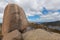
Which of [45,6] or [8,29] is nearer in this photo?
[8,29]

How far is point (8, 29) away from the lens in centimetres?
206

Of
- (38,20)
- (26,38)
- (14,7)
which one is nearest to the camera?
(26,38)

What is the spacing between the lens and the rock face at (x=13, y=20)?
6.84ft

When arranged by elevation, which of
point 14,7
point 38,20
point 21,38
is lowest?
point 38,20

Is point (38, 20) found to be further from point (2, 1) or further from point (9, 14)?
point (9, 14)

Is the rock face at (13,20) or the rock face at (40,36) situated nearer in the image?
the rock face at (40,36)

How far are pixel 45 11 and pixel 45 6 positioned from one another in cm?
11

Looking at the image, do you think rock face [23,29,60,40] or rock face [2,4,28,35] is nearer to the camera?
rock face [23,29,60,40]

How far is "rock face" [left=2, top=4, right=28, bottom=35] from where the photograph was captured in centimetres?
209

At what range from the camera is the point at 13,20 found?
6.97 feet

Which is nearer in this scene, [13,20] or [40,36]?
[40,36]

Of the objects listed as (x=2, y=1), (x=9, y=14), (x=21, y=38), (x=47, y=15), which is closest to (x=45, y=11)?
(x=47, y=15)

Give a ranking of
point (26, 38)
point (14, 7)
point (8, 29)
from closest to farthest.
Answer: point (26, 38) → point (8, 29) → point (14, 7)

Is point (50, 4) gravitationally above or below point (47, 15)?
above
